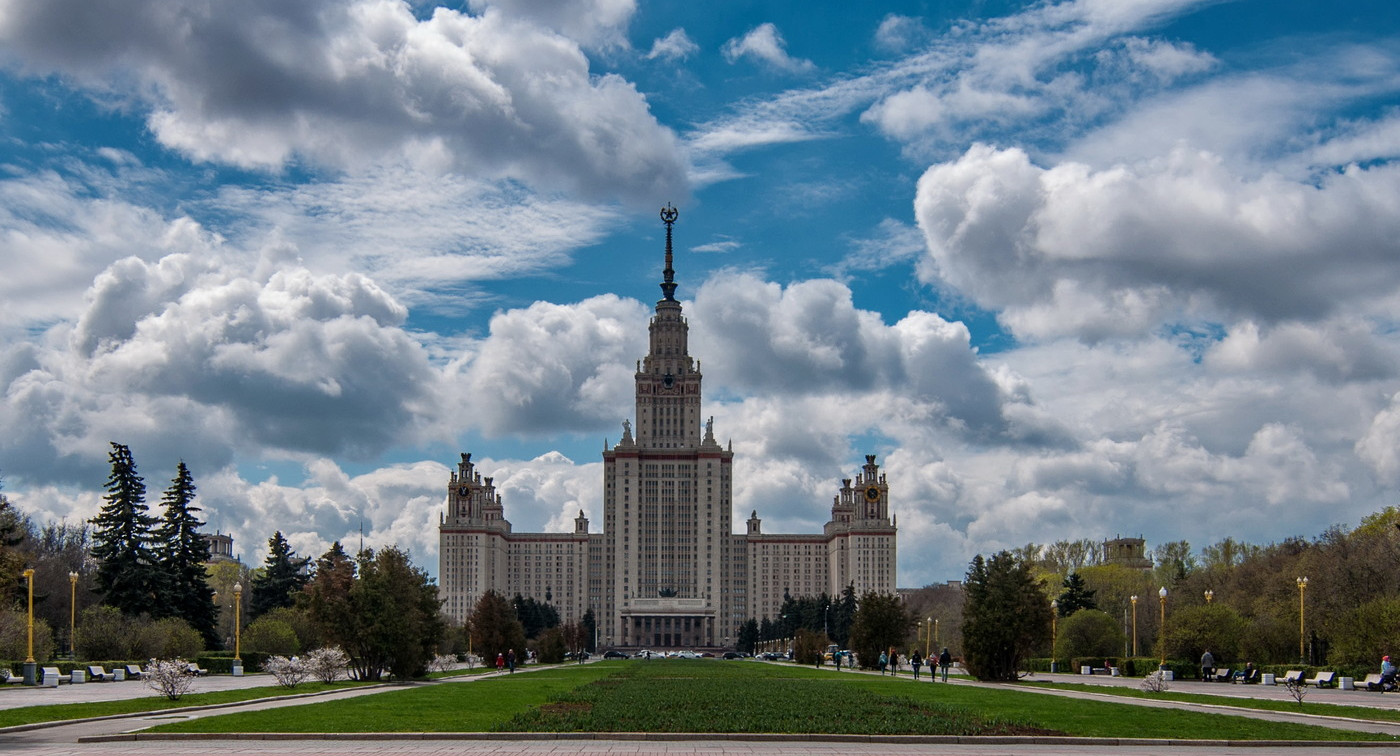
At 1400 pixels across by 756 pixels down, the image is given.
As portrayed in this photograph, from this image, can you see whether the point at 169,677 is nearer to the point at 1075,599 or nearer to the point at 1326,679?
the point at 1326,679

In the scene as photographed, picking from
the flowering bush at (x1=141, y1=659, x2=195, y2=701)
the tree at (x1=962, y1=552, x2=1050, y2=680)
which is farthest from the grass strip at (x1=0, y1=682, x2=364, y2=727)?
the tree at (x1=962, y1=552, x2=1050, y2=680)

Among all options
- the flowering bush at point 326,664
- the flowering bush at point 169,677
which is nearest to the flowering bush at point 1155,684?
the flowering bush at point 326,664

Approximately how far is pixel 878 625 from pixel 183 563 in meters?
40.4

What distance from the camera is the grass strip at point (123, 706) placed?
90.2 feet

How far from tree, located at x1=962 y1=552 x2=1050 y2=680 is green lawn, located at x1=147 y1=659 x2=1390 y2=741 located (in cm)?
1527

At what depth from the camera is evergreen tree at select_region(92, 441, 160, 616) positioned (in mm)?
67000

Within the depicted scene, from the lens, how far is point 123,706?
31.1 meters

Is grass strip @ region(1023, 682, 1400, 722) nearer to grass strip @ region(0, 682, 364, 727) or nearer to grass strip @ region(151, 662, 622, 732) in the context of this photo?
grass strip @ region(151, 662, 622, 732)

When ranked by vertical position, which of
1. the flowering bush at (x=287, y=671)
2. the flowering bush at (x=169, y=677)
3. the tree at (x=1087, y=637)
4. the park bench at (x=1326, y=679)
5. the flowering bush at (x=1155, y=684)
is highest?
the flowering bush at (x=169, y=677)

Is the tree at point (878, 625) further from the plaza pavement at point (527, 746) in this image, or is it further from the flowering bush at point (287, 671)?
the plaza pavement at point (527, 746)

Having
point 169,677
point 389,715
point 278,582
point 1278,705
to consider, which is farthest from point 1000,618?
point 278,582

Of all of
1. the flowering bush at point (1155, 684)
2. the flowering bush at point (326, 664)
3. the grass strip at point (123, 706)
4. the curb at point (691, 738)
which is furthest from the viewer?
the flowering bush at point (326, 664)

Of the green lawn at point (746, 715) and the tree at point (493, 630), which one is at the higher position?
the green lawn at point (746, 715)

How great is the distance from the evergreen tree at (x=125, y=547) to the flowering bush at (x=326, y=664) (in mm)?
23537
